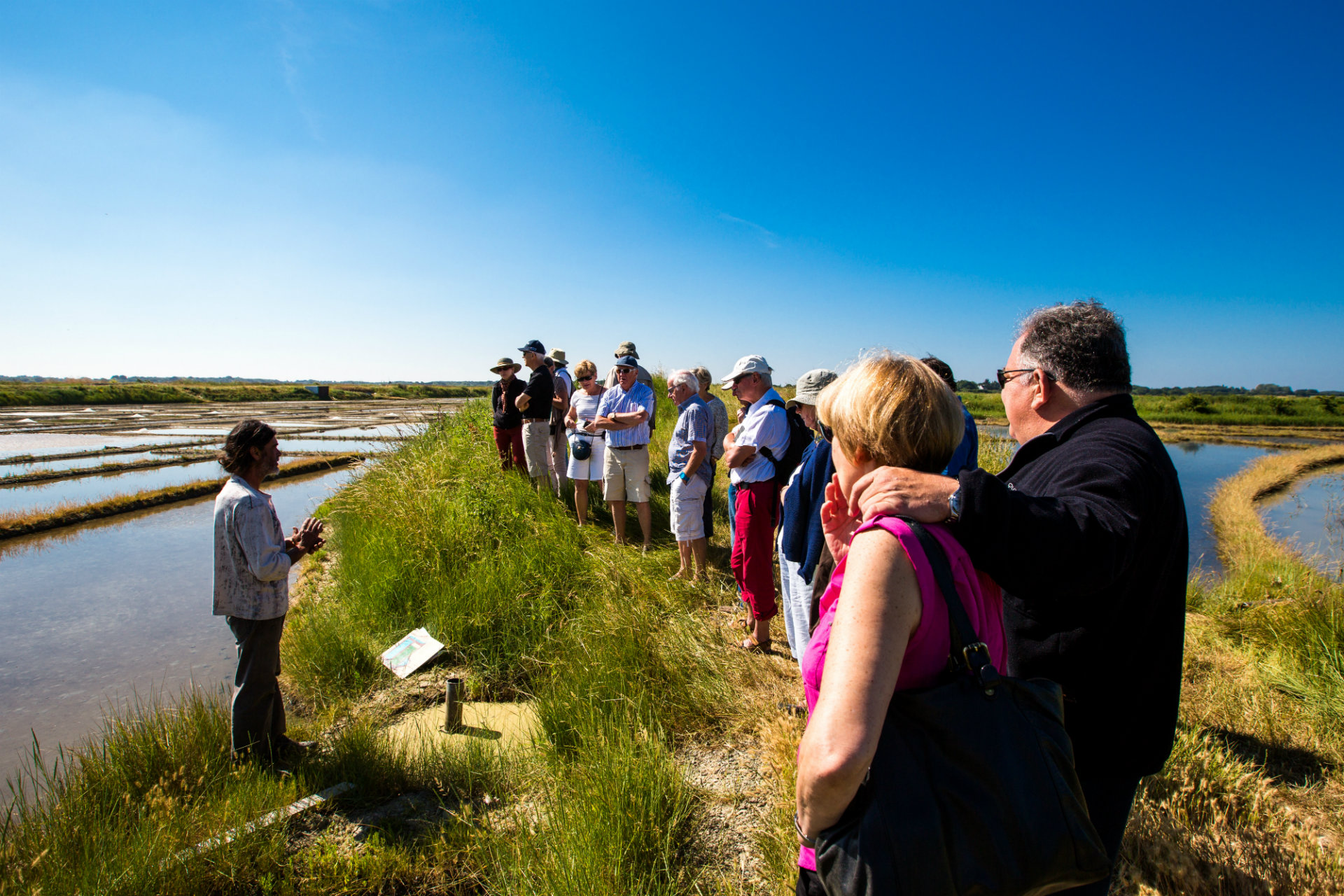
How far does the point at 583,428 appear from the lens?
6629mm

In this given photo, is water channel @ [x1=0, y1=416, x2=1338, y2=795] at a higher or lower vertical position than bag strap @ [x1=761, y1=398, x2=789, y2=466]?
lower

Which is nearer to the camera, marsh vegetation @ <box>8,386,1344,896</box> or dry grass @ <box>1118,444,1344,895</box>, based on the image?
dry grass @ <box>1118,444,1344,895</box>

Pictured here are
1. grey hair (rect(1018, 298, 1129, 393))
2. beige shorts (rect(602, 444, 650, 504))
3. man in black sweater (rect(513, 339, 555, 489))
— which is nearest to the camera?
grey hair (rect(1018, 298, 1129, 393))

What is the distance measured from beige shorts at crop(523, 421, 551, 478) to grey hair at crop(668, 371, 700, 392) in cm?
279

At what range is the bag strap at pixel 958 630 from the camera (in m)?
1.04

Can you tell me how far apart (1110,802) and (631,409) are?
4.97m


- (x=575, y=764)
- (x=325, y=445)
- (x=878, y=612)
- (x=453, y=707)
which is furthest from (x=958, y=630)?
(x=325, y=445)

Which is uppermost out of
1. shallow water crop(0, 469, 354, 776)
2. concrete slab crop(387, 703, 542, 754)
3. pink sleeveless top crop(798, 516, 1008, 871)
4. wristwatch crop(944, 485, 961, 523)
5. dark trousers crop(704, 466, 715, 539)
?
wristwatch crop(944, 485, 961, 523)

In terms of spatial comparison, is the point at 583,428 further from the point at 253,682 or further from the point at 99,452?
the point at 99,452

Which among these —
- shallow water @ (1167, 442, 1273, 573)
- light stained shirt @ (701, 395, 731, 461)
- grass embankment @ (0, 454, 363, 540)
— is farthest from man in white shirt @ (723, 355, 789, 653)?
grass embankment @ (0, 454, 363, 540)

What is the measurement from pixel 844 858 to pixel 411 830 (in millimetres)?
2856

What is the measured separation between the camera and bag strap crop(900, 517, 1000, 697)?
1.04 metres

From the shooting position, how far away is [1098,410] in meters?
1.55

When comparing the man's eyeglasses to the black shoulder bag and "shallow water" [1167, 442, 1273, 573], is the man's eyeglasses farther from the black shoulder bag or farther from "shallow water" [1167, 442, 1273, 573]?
"shallow water" [1167, 442, 1273, 573]
